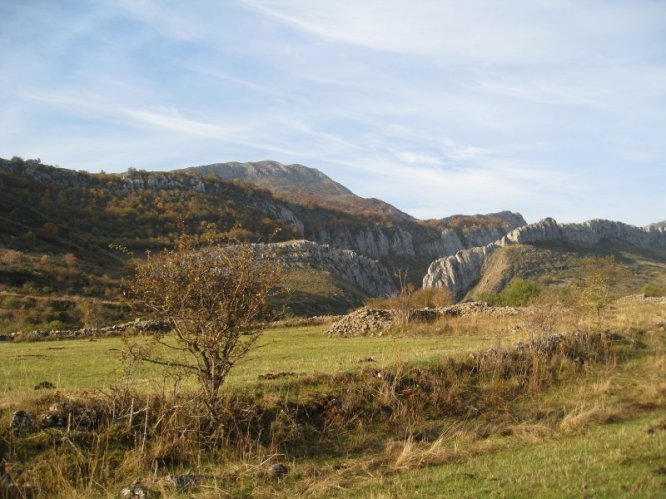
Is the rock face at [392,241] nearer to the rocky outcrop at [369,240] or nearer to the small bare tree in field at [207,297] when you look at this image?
the rocky outcrop at [369,240]

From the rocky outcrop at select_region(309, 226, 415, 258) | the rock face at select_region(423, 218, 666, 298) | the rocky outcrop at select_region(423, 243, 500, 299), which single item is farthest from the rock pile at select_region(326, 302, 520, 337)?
the rocky outcrop at select_region(309, 226, 415, 258)

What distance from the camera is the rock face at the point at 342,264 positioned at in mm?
87125

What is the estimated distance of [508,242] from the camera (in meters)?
134

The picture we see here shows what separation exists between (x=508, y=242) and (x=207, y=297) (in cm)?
13245

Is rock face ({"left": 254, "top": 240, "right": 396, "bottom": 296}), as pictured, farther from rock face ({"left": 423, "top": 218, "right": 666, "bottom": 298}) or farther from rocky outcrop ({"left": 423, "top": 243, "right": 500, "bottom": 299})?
rock face ({"left": 423, "top": 218, "right": 666, "bottom": 298})

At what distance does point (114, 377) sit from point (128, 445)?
4355mm

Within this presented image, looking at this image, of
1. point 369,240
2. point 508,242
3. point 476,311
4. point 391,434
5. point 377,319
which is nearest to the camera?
point 391,434

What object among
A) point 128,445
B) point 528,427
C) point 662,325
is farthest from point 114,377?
point 662,325

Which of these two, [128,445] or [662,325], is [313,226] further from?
[128,445]

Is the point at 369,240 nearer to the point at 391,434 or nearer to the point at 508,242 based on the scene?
the point at 508,242

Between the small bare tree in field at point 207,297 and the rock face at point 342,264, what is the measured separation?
66962mm

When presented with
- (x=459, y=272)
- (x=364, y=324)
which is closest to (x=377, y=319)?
(x=364, y=324)

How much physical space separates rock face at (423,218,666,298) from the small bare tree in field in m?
103

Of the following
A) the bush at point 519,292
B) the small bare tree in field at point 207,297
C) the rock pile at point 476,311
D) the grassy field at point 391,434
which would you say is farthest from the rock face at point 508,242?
the small bare tree in field at point 207,297
